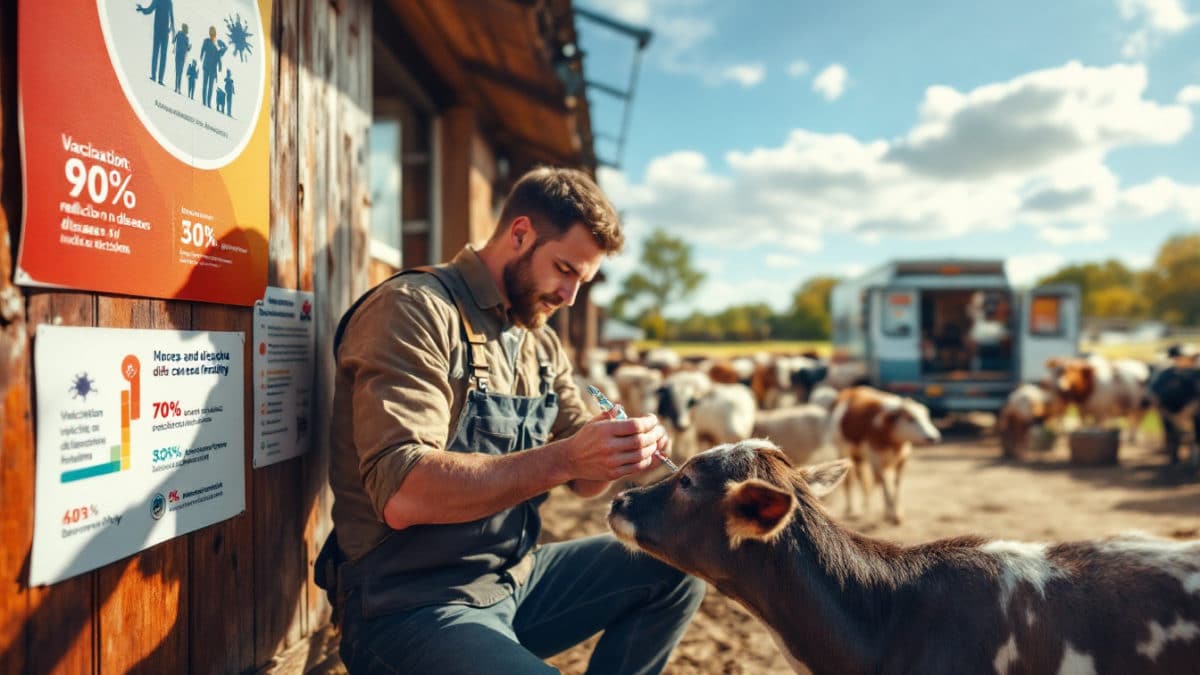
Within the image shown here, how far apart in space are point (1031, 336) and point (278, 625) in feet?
51.7

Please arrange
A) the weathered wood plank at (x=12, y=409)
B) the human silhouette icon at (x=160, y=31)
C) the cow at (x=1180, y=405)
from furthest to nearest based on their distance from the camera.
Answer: the cow at (x=1180, y=405) < the human silhouette icon at (x=160, y=31) < the weathered wood plank at (x=12, y=409)

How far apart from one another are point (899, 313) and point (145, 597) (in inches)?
558

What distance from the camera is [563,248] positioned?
2.78 m

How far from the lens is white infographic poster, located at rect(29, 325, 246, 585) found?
1739mm

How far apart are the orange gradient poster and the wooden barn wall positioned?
49mm

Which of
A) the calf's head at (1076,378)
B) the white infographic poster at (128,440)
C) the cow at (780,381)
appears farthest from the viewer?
the cow at (780,381)

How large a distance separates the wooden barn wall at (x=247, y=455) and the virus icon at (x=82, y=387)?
0.10 metres

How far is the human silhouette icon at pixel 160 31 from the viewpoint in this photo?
203 centimetres

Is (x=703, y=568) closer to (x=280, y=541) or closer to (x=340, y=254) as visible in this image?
(x=280, y=541)

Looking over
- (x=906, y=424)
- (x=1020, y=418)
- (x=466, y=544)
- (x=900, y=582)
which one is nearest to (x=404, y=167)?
(x=466, y=544)

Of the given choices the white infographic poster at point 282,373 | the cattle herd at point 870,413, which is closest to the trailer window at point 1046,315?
the cattle herd at point 870,413

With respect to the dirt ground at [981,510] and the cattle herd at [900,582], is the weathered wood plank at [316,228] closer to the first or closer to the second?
the cattle herd at [900,582]

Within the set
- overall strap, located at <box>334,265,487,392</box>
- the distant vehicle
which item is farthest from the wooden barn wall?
the distant vehicle

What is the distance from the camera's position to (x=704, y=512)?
2.54m
